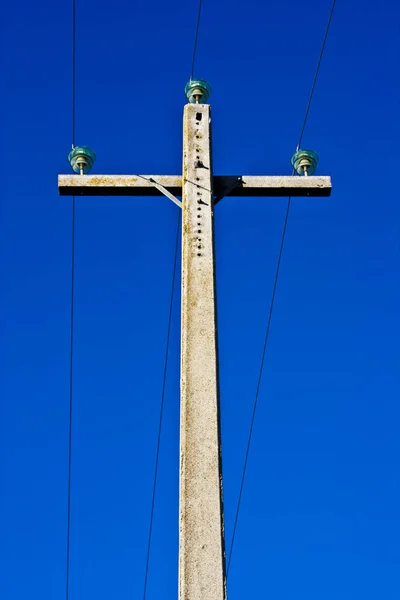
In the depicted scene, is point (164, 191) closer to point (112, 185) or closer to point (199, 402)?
point (112, 185)

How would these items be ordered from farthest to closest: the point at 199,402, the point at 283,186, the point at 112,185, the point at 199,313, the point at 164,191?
1. the point at 283,186
2. the point at 112,185
3. the point at 164,191
4. the point at 199,313
5. the point at 199,402

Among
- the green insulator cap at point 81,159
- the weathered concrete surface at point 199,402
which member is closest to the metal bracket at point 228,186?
the weathered concrete surface at point 199,402

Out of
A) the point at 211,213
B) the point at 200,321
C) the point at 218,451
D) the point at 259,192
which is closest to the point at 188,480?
the point at 218,451

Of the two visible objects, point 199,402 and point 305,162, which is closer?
point 199,402

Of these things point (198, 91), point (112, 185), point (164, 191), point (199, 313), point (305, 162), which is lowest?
point (199, 313)

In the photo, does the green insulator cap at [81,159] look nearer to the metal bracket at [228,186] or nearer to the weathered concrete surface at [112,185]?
the weathered concrete surface at [112,185]

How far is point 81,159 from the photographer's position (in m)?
6.28

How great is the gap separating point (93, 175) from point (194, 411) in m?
2.23

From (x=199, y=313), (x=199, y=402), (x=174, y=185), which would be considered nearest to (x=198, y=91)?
(x=174, y=185)

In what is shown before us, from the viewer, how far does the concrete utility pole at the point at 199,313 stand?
4.13 m

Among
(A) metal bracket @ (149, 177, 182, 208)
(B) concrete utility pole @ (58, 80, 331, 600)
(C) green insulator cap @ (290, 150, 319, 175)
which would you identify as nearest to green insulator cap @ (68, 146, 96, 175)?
(B) concrete utility pole @ (58, 80, 331, 600)

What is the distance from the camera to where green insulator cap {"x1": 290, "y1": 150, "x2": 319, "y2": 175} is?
248 inches

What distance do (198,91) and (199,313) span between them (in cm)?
199

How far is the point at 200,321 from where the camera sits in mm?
4871
